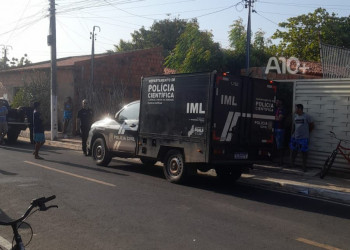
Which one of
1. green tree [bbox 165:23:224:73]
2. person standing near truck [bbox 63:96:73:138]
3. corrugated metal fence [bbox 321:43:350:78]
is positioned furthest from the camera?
person standing near truck [bbox 63:96:73:138]

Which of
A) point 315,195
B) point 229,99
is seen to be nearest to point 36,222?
point 229,99

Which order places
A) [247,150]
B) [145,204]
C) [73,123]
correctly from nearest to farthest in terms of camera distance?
[145,204] → [247,150] → [73,123]

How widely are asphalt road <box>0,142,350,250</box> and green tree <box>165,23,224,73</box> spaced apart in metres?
9.57

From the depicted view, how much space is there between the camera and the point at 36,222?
5852mm

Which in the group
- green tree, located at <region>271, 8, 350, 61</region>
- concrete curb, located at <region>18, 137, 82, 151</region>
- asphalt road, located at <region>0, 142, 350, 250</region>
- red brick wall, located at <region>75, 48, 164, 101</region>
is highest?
green tree, located at <region>271, 8, 350, 61</region>

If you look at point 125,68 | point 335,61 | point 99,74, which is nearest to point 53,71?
point 99,74

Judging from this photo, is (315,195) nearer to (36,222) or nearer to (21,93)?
(36,222)

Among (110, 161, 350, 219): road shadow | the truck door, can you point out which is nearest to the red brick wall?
the truck door

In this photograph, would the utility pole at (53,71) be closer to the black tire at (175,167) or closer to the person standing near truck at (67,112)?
the person standing near truck at (67,112)

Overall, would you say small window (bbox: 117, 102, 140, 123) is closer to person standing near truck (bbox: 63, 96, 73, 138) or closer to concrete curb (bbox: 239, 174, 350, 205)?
concrete curb (bbox: 239, 174, 350, 205)

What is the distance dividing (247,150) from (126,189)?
285 centimetres

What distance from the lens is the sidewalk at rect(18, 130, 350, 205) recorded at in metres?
8.54

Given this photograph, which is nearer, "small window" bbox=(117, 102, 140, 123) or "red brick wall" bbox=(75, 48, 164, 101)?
"small window" bbox=(117, 102, 140, 123)

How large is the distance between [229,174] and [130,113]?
3.17 meters
